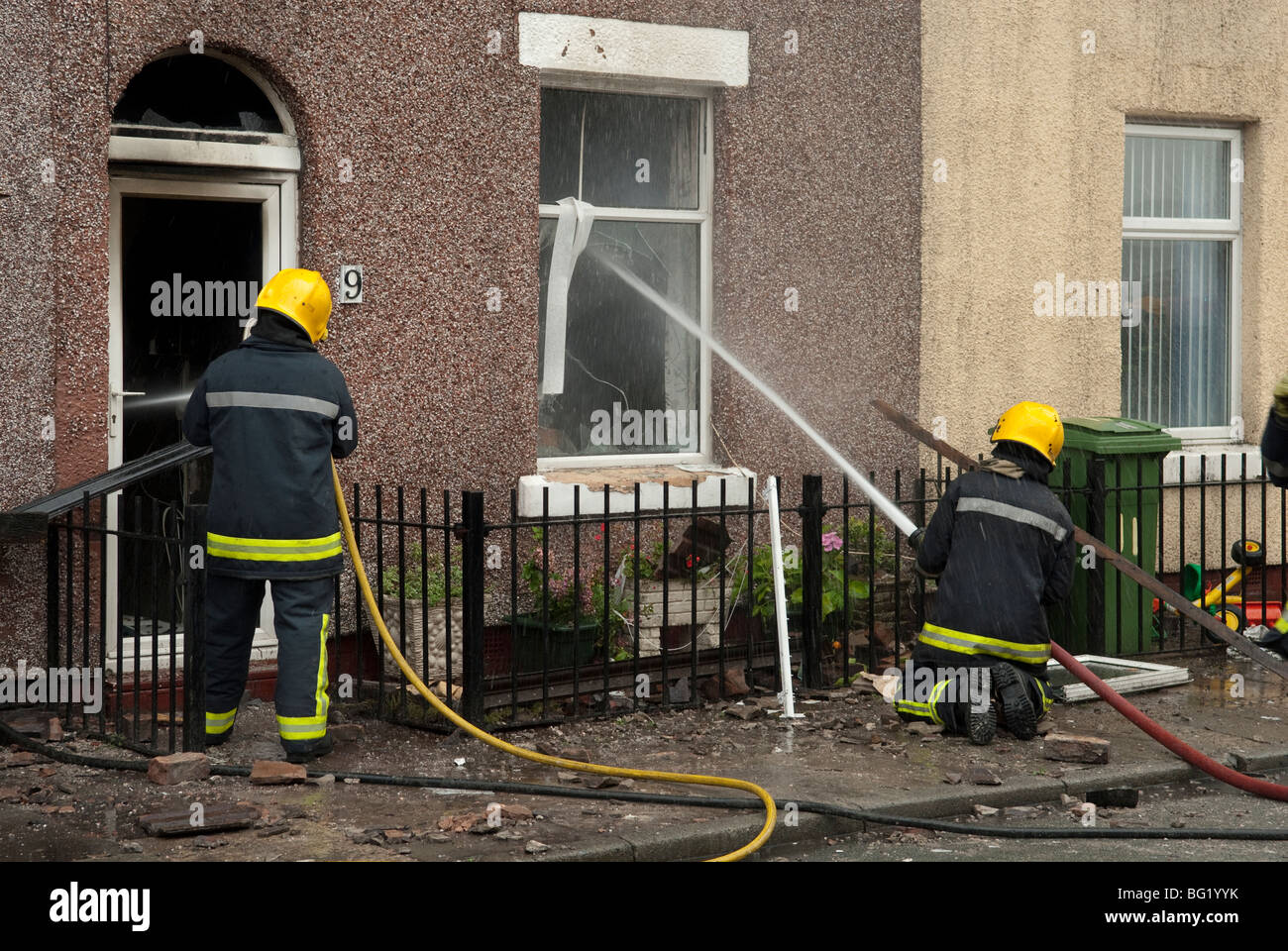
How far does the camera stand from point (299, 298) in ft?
21.6

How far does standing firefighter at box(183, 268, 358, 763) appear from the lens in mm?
6438

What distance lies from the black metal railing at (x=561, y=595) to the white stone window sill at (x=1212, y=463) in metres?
0.78

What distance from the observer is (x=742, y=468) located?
29.7 feet

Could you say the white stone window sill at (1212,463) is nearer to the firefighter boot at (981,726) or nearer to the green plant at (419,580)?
the firefighter boot at (981,726)

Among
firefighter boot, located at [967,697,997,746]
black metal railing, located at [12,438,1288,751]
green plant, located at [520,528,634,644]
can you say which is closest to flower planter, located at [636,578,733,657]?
black metal railing, located at [12,438,1288,751]

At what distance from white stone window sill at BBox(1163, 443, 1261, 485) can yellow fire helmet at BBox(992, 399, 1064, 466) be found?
336 cm

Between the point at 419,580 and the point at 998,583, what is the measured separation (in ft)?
9.28

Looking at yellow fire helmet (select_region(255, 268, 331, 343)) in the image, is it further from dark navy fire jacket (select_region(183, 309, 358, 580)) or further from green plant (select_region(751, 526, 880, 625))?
green plant (select_region(751, 526, 880, 625))

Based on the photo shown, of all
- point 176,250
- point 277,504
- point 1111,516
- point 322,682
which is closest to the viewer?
point 277,504

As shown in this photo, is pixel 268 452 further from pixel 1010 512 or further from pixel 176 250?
pixel 1010 512

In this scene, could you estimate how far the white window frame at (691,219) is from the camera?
8773 mm

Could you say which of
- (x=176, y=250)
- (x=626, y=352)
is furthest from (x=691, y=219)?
(x=176, y=250)

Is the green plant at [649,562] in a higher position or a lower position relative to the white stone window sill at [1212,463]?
lower

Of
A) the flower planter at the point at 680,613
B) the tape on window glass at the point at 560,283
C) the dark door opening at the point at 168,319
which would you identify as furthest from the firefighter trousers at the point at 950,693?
the dark door opening at the point at 168,319
